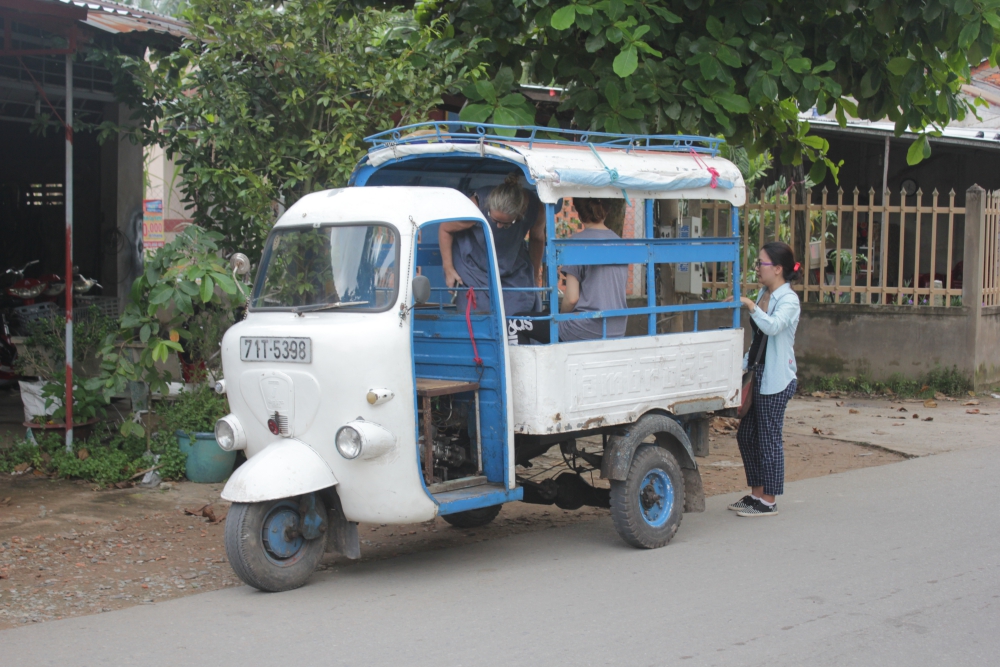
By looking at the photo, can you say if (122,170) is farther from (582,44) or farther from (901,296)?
(901,296)

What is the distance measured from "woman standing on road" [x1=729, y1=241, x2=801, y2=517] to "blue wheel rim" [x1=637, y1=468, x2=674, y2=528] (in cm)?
107

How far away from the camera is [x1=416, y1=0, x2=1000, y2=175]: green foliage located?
24.8 ft

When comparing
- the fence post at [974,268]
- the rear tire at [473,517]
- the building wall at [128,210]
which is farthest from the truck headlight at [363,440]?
the fence post at [974,268]

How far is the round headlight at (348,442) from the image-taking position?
194 inches

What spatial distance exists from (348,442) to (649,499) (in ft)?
6.74

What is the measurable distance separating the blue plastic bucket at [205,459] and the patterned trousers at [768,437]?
3.80m

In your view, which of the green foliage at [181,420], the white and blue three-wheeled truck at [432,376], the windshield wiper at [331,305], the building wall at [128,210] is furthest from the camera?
the building wall at [128,210]

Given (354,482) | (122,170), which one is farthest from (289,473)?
(122,170)

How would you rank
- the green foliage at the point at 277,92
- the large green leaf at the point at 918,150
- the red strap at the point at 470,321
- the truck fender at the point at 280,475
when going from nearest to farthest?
the truck fender at the point at 280,475 < the red strap at the point at 470,321 < the green foliage at the point at 277,92 < the large green leaf at the point at 918,150

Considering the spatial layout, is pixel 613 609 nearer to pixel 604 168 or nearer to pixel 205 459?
pixel 604 168

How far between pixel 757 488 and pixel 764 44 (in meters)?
3.40

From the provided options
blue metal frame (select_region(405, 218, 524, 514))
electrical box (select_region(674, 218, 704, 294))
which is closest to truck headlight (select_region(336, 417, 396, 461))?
blue metal frame (select_region(405, 218, 524, 514))

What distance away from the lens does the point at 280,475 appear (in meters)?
4.96

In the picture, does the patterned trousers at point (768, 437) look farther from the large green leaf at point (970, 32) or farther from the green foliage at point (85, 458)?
the green foliage at point (85, 458)
